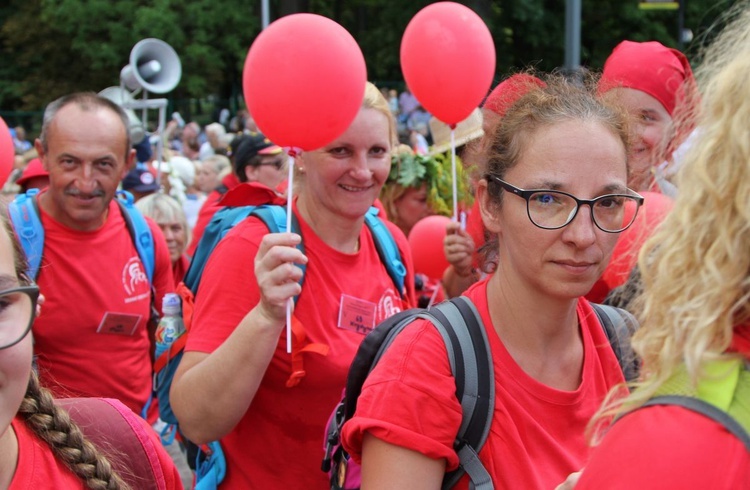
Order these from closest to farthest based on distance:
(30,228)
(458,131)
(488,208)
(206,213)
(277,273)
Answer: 1. (488,208)
2. (277,273)
3. (30,228)
4. (206,213)
5. (458,131)

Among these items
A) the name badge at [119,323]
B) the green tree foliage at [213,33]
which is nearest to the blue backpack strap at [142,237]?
the name badge at [119,323]

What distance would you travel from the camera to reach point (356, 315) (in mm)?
2949

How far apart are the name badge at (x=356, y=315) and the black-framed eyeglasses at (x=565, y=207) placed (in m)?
1.02

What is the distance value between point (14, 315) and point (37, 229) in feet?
8.86

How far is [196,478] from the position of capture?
3119 mm

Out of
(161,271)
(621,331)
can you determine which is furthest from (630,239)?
Result: (161,271)

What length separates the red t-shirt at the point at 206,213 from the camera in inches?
187

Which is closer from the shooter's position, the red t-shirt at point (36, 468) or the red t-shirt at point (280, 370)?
the red t-shirt at point (36, 468)

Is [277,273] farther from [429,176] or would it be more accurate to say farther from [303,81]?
[429,176]

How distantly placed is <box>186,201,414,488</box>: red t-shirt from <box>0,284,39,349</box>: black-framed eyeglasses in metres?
1.16

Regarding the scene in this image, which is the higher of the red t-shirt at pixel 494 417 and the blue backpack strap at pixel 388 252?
the red t-shirt at pixel 494 417

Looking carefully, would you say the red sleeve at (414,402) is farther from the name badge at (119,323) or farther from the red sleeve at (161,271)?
the red sleeve at (161,271)

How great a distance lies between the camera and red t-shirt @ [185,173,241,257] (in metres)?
4.74

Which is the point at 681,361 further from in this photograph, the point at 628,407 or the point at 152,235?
the point at 152,235
